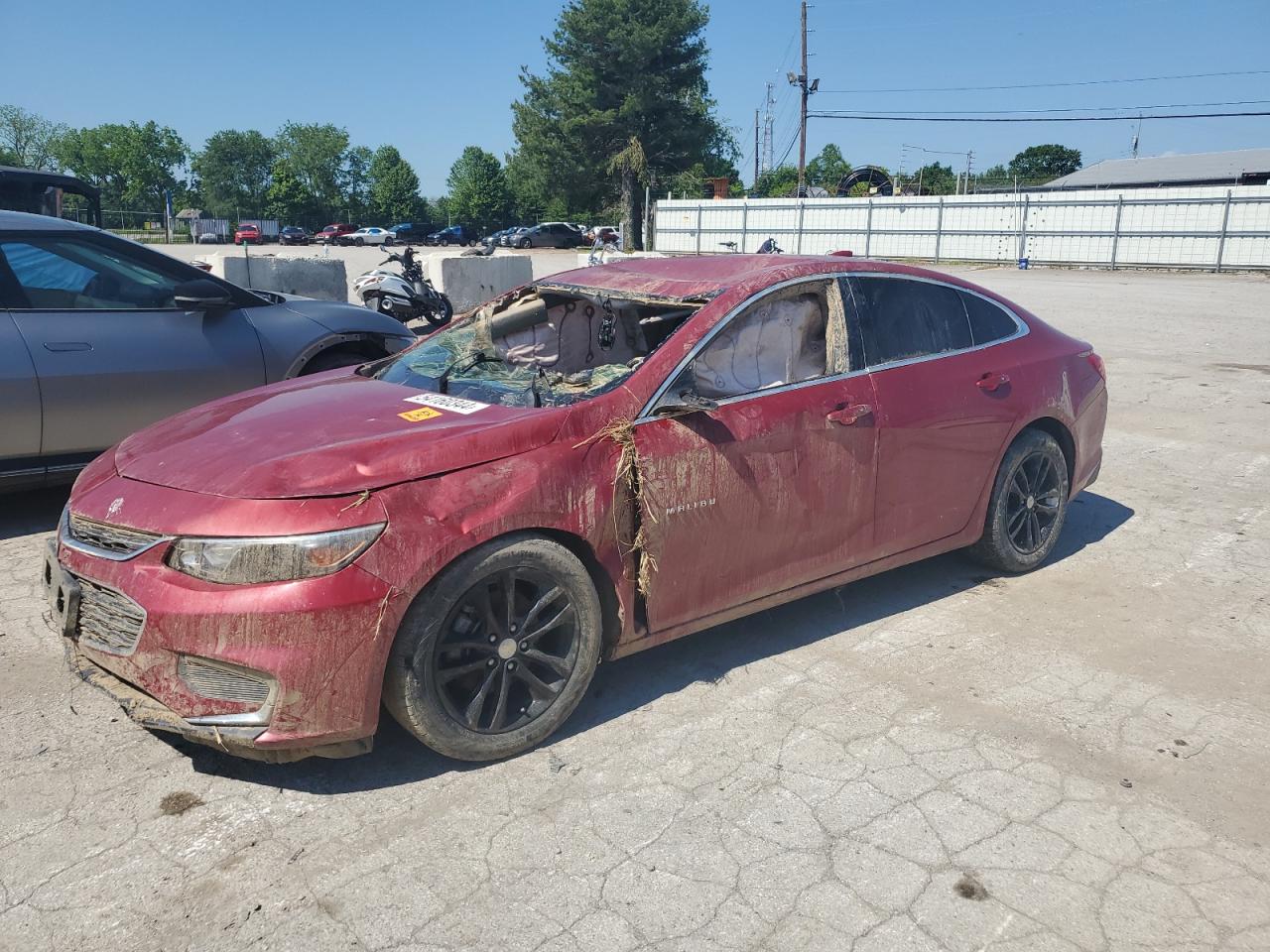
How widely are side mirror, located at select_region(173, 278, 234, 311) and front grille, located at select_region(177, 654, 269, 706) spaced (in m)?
3.46

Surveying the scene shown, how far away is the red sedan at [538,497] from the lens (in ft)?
9.63

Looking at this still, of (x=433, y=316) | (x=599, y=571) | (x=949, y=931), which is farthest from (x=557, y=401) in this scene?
(x=433, y=316)

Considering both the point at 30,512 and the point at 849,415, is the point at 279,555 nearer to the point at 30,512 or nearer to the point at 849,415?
the point at 849,415

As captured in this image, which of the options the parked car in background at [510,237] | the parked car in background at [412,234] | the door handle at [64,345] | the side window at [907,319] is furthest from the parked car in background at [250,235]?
the side window at [907,319]

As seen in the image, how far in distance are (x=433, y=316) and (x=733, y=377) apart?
33.4 ft

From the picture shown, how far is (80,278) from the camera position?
224 inches

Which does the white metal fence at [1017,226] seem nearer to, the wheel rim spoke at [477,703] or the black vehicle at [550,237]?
the black vehicle at [550,237]

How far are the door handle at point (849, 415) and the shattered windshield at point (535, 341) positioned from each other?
0.75m

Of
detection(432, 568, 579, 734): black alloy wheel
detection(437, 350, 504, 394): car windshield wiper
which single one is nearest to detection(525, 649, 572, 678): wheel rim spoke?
detection(432, 568, 579, 734): black alloy wheel

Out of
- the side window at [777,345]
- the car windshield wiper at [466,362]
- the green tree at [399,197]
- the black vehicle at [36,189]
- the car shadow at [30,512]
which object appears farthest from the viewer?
the green tree at [399,197]

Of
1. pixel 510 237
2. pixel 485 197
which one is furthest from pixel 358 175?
pixel 510 237

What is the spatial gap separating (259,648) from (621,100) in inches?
2078

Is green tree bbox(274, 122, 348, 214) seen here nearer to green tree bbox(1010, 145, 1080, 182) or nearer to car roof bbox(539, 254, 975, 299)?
green tree bbox(1010, 145, 1080, 182)

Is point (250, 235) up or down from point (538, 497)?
up
